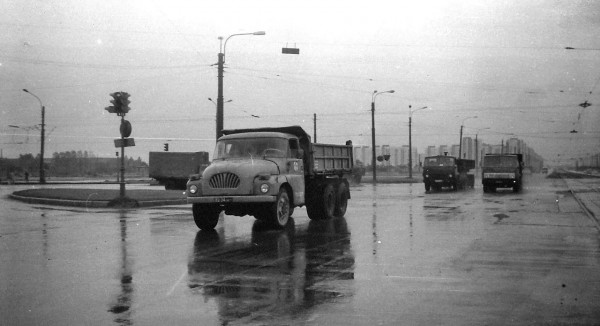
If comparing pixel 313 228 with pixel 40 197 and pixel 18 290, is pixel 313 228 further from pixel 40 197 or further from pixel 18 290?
pixel 40 197

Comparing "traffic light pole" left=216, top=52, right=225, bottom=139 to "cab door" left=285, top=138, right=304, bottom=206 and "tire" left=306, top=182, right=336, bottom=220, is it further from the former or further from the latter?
"cab door" left=285, top=138, right=304, bottom=206

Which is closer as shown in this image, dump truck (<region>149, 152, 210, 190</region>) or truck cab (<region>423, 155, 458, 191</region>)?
truck cab (<region>423, 155, 458, 191</region>)

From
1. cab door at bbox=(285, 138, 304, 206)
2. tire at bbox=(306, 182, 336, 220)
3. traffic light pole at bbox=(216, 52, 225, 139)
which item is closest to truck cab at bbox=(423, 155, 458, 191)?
traffic light pole at bbox=(216, 52, 225, 139)

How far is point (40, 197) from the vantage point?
26359mm

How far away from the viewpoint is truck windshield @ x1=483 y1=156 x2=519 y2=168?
124 ft

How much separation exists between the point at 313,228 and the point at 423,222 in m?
3.12

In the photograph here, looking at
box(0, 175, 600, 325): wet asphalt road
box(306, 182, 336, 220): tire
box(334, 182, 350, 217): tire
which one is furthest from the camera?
box(334, 182, 350, 217): tire

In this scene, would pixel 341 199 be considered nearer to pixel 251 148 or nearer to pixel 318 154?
pixel 318 154

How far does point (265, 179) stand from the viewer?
13.9 m

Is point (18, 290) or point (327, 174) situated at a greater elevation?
point (327, 174)

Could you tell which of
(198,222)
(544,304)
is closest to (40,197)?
(198,222)

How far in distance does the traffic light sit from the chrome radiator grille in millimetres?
10550

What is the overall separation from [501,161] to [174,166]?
899 inches

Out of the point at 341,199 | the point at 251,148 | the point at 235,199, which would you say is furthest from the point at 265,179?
the point at 341,199
